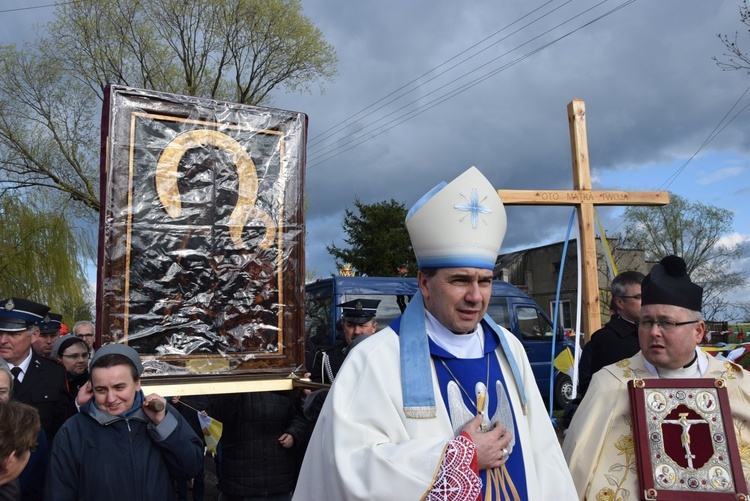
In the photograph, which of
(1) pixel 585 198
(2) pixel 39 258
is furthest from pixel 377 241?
(1) pixel 585 198

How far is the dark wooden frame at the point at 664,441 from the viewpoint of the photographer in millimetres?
2742

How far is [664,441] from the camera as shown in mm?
2857

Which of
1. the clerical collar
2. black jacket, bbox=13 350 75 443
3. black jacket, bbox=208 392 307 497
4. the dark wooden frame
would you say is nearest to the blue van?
black jacket, bbox=208 392 307 497

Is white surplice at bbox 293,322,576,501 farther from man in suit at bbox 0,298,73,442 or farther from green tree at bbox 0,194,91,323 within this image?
green tree at bbox 0,194,91,323

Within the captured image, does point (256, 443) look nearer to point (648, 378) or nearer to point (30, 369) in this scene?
point (30, 369)

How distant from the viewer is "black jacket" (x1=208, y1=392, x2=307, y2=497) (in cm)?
430

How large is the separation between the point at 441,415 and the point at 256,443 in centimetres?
234

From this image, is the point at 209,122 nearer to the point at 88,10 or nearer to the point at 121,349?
the point at 121,349

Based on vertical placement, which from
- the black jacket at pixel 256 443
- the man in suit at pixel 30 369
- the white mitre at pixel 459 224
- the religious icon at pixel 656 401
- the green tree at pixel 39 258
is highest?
the green tree at pixel 39 258

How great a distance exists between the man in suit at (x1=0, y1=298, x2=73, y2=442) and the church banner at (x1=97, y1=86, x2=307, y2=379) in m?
1.13

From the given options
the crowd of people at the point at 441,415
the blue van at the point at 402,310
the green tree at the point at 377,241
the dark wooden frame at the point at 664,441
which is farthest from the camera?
the green tree at the point at 377,241

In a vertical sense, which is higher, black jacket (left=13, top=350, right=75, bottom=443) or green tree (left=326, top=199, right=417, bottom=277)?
green tree (left=326, top=199, right=417, bottom=277)

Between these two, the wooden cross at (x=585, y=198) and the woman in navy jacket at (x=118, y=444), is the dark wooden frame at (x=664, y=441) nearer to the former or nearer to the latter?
the woman in navy jacket at (x=118, y=444)

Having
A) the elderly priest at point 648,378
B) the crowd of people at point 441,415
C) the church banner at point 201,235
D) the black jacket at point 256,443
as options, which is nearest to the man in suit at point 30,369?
the crowd of people at point 441,415
